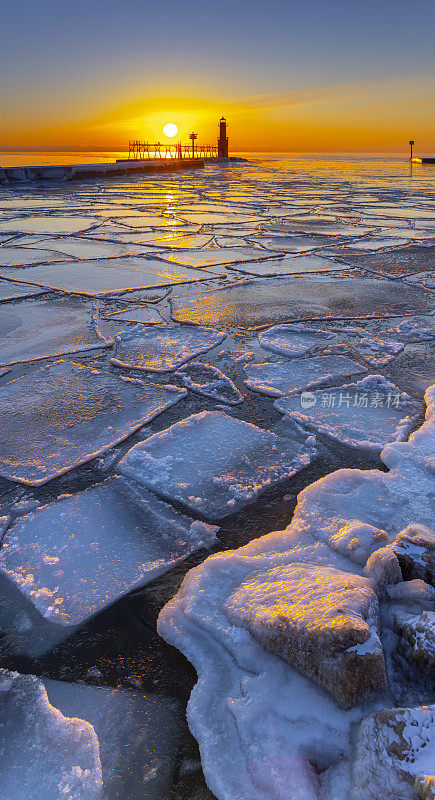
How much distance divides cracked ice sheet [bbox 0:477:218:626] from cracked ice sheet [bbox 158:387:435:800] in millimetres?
152

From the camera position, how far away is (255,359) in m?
2.77

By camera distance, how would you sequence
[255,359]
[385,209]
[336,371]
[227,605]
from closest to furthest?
[227,605] → [336,371] → [255,359] → [385,209]

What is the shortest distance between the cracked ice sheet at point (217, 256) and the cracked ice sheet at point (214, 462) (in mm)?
→ 3340

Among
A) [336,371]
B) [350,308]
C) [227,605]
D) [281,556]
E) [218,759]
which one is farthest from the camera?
[350,308]

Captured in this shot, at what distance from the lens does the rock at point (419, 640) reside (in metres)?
0.94

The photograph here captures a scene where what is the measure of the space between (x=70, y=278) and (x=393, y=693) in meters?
4.31

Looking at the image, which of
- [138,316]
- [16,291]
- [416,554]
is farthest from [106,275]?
[416,554]

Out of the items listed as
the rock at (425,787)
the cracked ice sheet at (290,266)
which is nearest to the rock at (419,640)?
the rock at (425,787)

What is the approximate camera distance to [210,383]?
2445 mm

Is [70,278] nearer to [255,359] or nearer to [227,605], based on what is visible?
[255,359]

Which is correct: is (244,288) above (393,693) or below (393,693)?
above

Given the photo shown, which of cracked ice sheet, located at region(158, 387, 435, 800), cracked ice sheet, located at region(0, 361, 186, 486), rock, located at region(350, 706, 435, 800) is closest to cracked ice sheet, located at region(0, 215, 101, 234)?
cracked ice sheet, located at region(0, 361, 186, 486)

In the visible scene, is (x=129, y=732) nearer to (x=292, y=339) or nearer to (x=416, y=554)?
(x=416, y=554)

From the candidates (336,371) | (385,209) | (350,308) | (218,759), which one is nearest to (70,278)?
(350,308)
